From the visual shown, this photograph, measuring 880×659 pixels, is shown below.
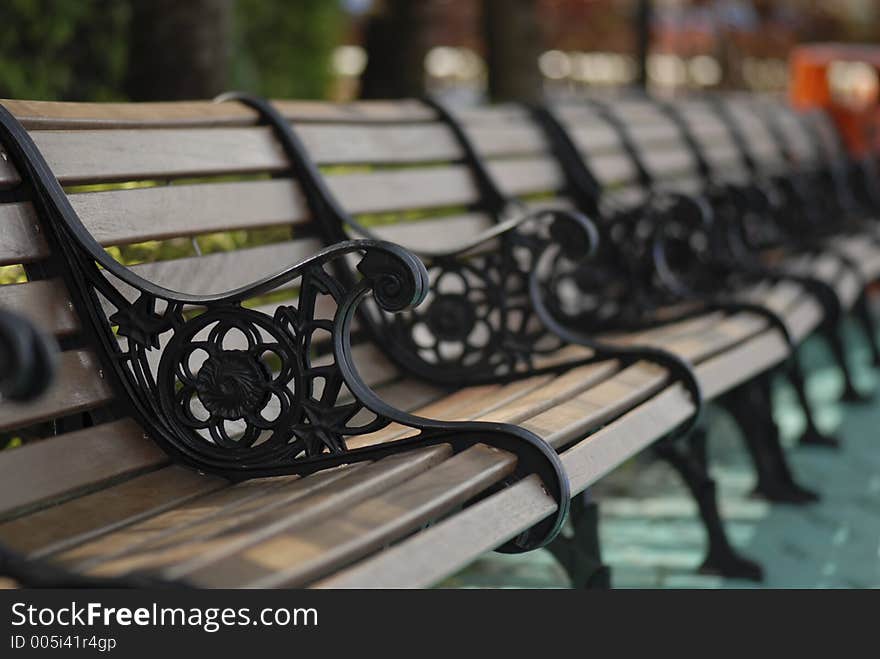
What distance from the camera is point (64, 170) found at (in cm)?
226

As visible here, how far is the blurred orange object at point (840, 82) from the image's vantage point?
341 inches

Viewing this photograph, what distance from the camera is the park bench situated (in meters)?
1.65

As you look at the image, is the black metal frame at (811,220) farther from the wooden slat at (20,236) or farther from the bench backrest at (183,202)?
the wooden slat at (20,236)

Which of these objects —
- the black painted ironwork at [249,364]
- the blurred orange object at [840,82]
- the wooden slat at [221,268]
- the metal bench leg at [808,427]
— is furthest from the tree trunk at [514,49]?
the black painted ironwork at [249,364]

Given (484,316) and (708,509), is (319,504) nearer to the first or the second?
(484,316)

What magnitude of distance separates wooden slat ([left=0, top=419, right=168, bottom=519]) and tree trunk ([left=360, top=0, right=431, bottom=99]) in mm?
7626

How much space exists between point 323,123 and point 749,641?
1.56 metres

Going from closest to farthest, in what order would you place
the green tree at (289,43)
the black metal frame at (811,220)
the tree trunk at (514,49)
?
the black metal frame at (811,220) → the tree trunk at (514,49) → the green tree at (289,43)

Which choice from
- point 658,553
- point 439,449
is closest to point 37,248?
point 439,449

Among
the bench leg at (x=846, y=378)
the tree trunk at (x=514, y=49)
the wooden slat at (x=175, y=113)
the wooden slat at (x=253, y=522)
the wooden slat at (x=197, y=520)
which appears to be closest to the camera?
the wooden slat at (x=253, y=522)

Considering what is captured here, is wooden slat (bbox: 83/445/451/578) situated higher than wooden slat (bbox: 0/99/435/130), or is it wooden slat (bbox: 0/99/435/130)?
wooden slat (bbox: 0/99/435/130)

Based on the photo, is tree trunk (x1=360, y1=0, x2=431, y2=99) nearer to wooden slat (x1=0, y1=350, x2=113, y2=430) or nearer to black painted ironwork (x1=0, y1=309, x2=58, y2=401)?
wooden slat (x1=0, y1=350, x2=113, y2=430)

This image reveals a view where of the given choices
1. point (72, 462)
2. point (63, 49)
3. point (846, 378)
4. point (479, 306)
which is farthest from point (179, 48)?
point (846, 378)

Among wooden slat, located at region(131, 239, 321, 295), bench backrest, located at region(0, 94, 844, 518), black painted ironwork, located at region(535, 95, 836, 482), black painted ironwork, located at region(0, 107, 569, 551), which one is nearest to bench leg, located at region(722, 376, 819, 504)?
black painted ironwork, located at region(535, 95, 836, 482)
